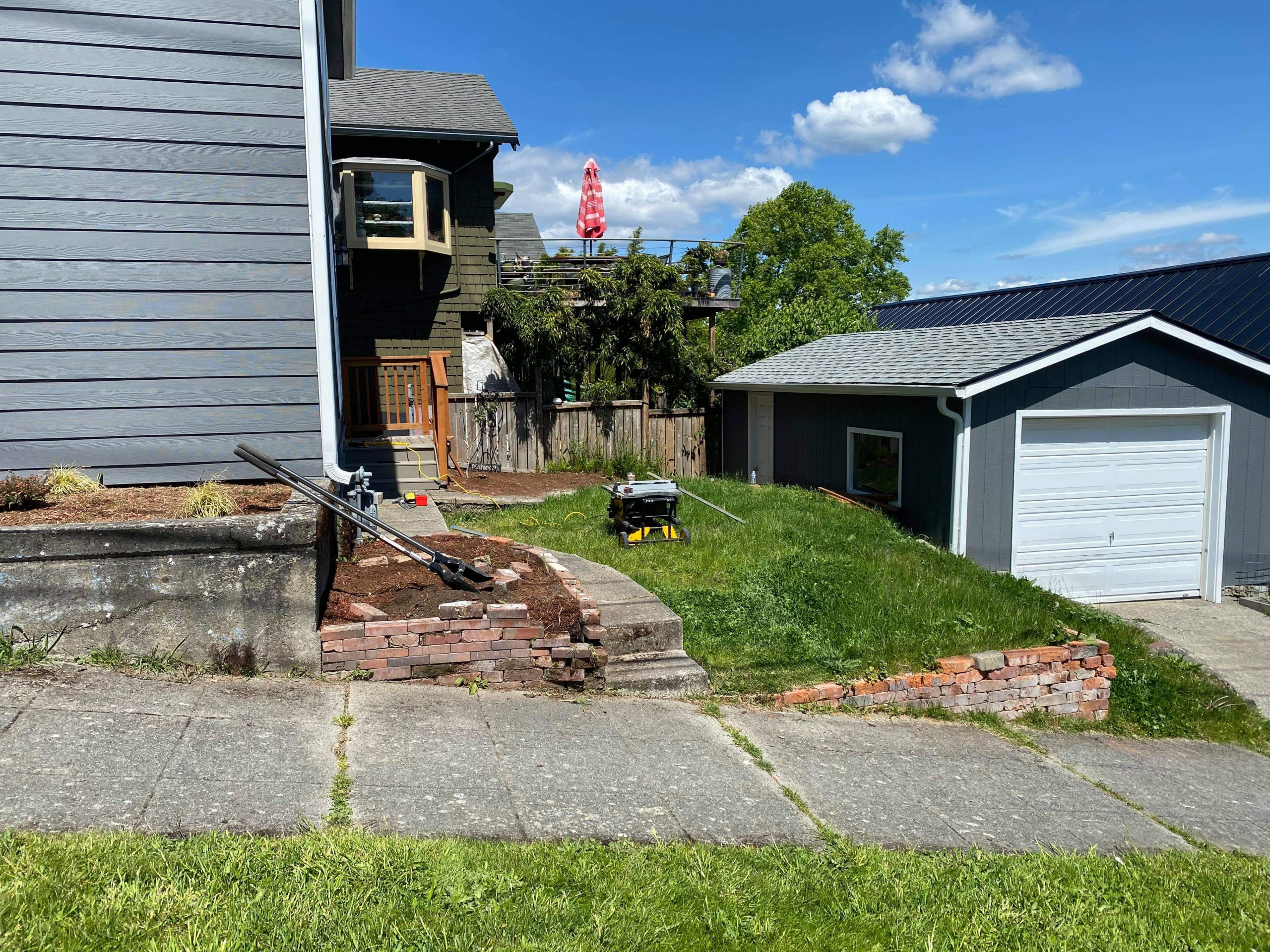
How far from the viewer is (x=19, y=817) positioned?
3.28m

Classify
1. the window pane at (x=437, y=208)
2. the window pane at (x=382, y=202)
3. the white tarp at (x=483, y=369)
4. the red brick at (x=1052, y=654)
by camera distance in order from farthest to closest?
the white tarp at (x=483, y=369) < the window pane at (x=437, y=208) < the window pane at (x=382, y=202) < the red brick at (x=1052, y=654)

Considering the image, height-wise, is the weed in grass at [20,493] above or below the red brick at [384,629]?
above

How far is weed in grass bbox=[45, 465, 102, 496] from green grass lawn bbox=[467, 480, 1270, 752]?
4.42 metres

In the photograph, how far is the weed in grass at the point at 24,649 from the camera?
4668 mm

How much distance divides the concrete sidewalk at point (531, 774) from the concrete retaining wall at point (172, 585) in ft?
0.78

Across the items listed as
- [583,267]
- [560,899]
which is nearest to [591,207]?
[583,267]

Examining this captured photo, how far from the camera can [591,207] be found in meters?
19.3

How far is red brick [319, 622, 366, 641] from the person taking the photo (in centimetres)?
525

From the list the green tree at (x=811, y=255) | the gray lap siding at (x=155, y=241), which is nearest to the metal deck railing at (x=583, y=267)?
the gray lap siding at (x=155, y=241)

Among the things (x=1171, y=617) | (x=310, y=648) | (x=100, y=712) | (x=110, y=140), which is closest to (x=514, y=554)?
(x=310, y=648)

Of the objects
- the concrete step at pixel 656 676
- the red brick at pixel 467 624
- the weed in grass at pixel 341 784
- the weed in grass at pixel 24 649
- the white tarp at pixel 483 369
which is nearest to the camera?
the weed in grass at pixel 341 784

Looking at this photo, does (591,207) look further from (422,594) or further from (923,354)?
(422,594)

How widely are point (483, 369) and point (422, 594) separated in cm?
1263

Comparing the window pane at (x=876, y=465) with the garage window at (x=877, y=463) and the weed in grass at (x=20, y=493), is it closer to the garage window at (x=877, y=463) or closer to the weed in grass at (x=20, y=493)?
the garage window at (x=877, y=463)
